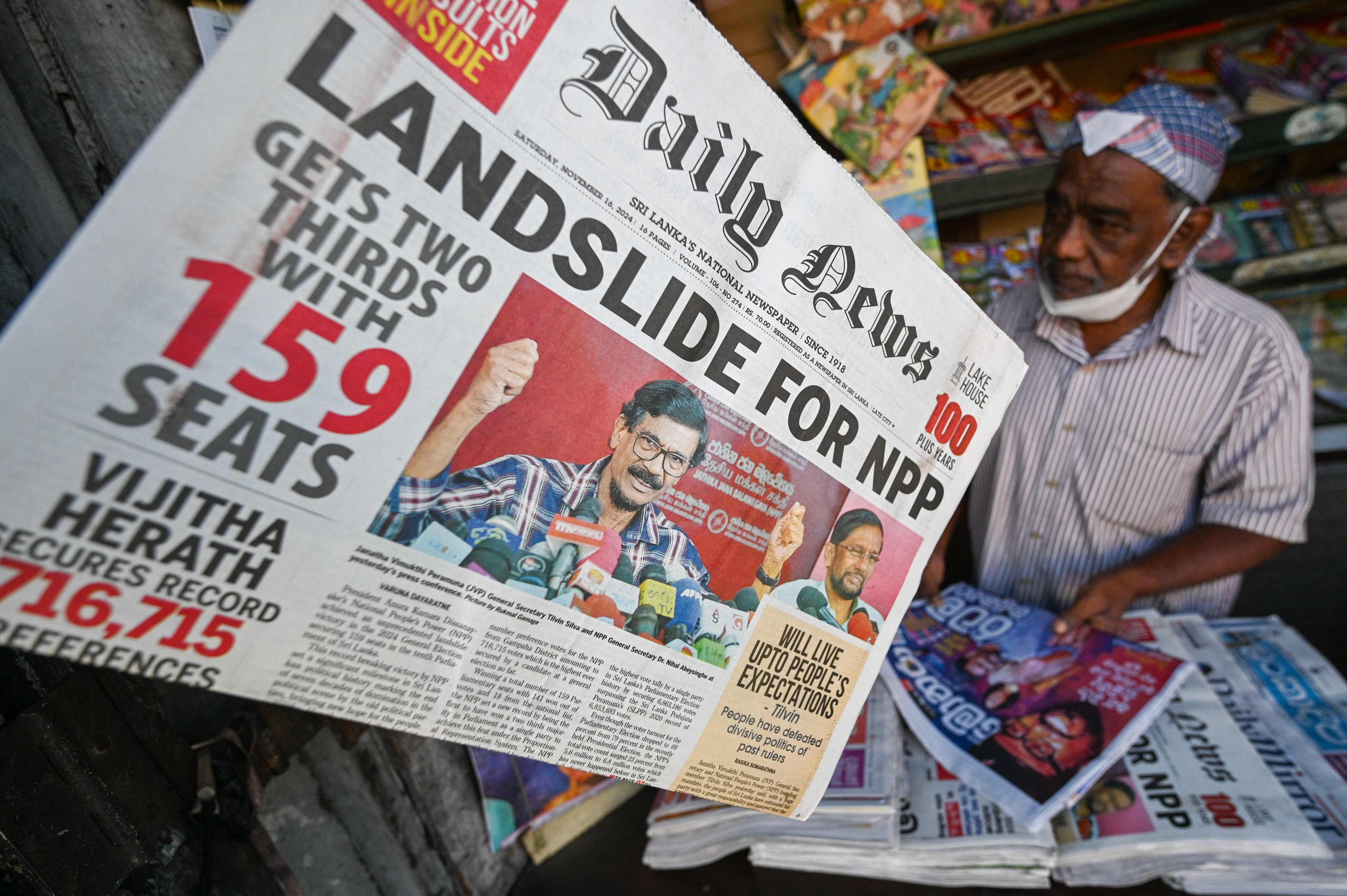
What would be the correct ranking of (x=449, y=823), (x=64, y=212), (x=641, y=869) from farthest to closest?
(x=641, y=869) < (x=449, y=823) < (x=64, y=212)

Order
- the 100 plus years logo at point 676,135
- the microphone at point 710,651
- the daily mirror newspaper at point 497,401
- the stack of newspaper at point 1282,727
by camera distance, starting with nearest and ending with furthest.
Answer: the daily mirror newspaper at point 497,401, the 100 plus years logo at point 676,135, the microphone at point 710,651, the stack of newspaper at point 1282,727

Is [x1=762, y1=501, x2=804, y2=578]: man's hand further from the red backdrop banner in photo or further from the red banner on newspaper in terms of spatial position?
the red banner on newspaper

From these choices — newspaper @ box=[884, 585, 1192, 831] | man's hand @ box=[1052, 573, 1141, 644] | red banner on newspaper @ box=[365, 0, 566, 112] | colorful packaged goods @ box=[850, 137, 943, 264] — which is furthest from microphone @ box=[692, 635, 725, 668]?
colorful packaged goods @ box=[850, 137, 943, 264]

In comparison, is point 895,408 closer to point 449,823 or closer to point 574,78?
point 574,78

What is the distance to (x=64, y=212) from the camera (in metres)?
0.57

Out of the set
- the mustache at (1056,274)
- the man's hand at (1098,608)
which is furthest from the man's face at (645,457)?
the mustache at (1056,274)

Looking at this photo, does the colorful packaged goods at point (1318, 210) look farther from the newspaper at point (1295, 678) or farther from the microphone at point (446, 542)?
the microphone at point (446, 542)

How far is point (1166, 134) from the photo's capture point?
131 centimetres

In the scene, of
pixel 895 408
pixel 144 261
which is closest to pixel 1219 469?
pixel 895 408

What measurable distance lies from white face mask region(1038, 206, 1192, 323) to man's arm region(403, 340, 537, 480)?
1.23 m

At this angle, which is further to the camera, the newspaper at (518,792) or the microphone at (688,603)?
the newspaper at (518,792)

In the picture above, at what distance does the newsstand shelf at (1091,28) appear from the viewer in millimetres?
1899

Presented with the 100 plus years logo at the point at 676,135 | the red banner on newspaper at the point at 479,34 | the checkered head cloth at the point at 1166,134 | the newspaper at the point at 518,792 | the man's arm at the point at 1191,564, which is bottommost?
the newspaper at the point at 518,792

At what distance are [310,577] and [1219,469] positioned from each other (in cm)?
144
